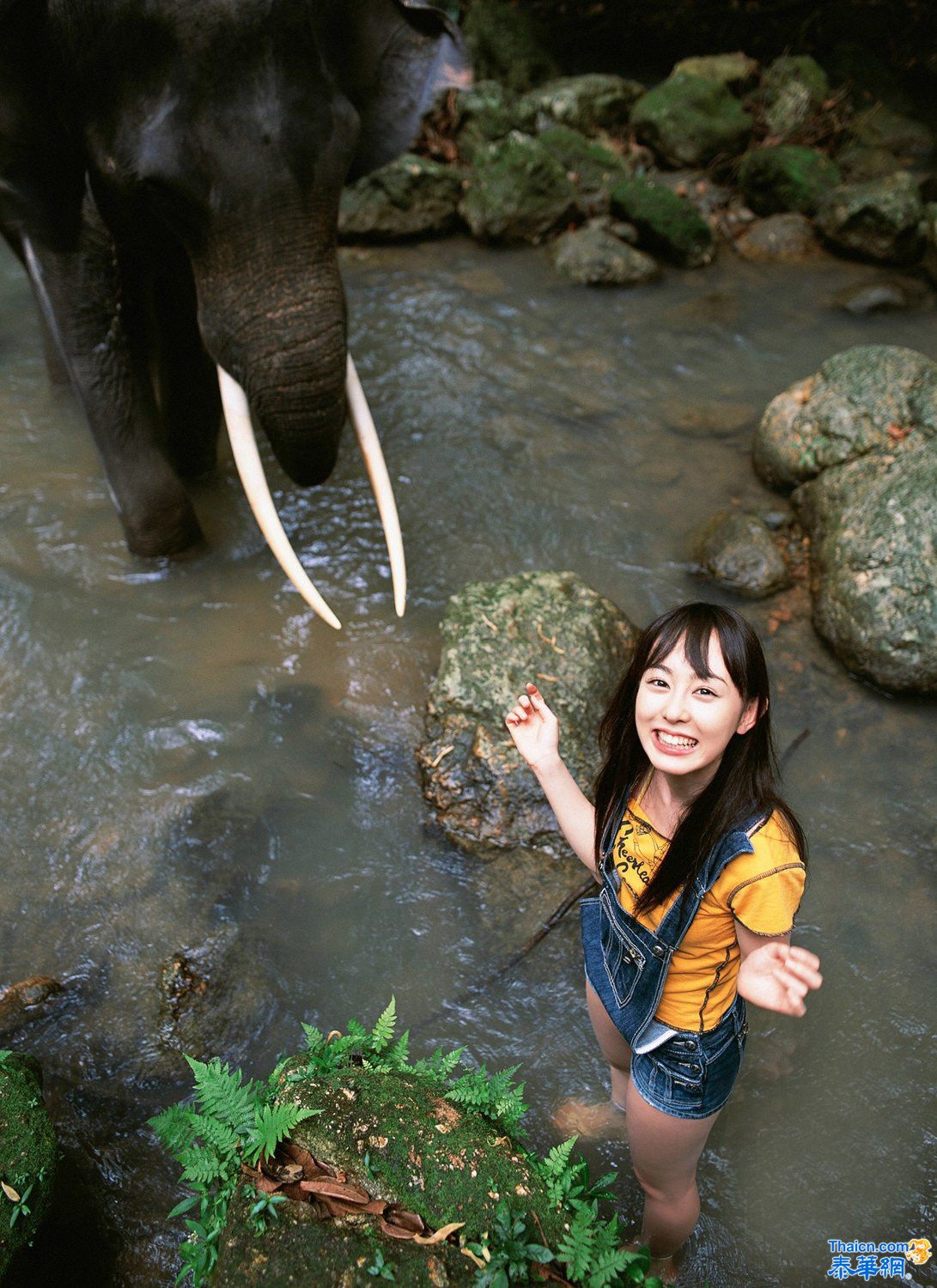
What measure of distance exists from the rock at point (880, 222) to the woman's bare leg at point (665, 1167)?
7.73 m

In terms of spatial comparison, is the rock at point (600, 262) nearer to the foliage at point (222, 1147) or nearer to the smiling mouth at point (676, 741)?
the smiling mouth at point (676, 741)

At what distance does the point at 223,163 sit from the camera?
10.9 ft

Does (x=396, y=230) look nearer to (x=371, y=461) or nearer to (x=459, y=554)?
(x=459, y=554)

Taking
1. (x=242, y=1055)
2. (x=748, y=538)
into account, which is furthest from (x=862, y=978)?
(x=748, y=538)

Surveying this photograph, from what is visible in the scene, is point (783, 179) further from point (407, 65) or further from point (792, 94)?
point (407, 65)

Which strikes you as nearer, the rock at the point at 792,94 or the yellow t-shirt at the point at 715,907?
the yellow t-shirt at the point at 715,907

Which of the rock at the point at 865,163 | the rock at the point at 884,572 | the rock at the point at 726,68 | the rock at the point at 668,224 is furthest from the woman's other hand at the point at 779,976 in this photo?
the rock at the point at 726,68

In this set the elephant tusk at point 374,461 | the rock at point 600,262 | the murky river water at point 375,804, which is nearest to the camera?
the murky river water at point 375,804

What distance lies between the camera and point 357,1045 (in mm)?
2352

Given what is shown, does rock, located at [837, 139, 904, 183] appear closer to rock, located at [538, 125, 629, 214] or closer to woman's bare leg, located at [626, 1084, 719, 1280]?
rock, located at [538, 125, 629, 214]

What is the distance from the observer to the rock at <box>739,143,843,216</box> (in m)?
8.84

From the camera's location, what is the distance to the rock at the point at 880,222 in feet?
26.6

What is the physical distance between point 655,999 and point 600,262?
6.75 metres

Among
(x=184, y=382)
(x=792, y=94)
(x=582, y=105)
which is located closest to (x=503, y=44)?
(x=582, y=105)
